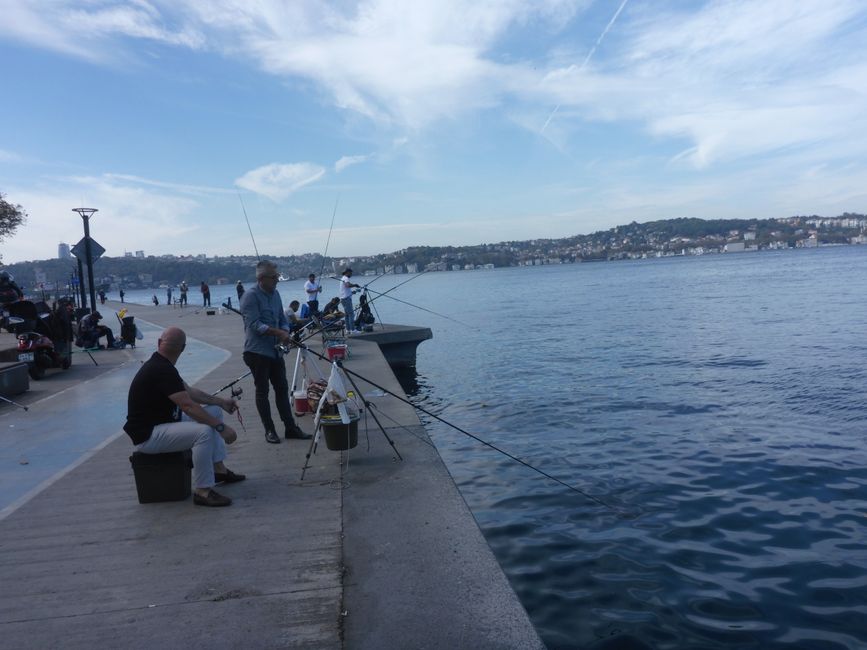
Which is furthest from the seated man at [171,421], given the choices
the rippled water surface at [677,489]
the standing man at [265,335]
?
the rippled water surface at [677,489]

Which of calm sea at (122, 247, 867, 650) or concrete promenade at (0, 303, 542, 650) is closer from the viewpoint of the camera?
concrete promenade at (0, 303, 542, 650)

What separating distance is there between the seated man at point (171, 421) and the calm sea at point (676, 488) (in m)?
2.73

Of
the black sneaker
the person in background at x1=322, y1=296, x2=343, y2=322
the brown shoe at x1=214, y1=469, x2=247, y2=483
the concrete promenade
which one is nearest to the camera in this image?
the concrete promenade

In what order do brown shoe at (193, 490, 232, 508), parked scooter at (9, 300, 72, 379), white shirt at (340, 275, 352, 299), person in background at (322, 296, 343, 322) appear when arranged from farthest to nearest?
white shirt at (340, 275, 352, 299) < person in background at (322, 296, 343, 322) < parked scooter at (9, 300, 72, 379) < brown shoe at (193, 490, 232, 508)

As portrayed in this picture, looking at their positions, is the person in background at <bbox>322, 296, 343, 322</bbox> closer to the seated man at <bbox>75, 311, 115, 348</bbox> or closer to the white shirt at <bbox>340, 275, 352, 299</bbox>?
the white shirt at <bbox>340, 275, 352, 299</bbox>

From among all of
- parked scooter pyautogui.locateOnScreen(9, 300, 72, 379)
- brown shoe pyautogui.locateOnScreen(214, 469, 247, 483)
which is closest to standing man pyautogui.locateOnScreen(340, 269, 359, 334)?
parked scooter pyautogui.locateOnScreen(9, 300, 72, 379)

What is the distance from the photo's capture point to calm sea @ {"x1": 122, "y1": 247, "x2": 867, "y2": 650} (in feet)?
17.1

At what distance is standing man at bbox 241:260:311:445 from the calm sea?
8.31 feet

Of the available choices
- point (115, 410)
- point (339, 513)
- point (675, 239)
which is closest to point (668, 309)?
point (115, 410)

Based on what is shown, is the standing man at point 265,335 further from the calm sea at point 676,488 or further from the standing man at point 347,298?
the standing man at point 347,298

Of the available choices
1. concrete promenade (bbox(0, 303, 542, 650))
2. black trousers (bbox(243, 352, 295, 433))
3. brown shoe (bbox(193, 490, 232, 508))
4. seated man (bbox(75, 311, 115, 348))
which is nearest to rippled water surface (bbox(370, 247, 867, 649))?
concrete promenade (bbox(0, 303, 542, 650))

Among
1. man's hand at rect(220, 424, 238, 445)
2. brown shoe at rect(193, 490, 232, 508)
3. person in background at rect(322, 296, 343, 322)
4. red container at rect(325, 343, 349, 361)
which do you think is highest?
person in background at rect(322, 296, 343, 322)

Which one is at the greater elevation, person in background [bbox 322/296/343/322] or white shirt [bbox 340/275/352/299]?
white shirt [bbox 340/275/352/299]

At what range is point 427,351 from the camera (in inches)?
954
